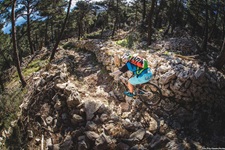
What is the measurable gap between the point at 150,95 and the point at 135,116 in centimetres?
99

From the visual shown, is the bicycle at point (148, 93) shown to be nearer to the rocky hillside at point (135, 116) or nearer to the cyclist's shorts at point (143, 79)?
the rocky hillside at point (135, 116)

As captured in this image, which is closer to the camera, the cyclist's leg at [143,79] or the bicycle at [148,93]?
the cyclist's leg at [143,79]

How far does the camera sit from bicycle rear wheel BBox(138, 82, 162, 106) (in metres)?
6.55

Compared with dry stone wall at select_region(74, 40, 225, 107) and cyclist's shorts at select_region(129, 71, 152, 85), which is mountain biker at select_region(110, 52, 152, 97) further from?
dry stone wall at select_region(74, 40, 225, 107)

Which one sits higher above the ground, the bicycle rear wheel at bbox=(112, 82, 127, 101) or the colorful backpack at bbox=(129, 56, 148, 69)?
the colorful backpack at bbox=(129, 56, 148, 69)

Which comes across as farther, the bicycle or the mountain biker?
the bicycle

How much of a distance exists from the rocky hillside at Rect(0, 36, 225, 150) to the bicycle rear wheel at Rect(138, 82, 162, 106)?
0.25 m

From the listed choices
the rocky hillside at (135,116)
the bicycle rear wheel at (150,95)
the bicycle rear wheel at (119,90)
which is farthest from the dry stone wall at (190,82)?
the bicycle rear wheel at (119,90)

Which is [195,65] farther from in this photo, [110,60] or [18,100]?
[18,100]

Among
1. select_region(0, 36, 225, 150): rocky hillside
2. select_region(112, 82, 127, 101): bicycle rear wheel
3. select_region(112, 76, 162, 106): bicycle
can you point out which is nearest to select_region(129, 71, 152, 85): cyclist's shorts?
select_region(112, 76, 162, 106): bicycle

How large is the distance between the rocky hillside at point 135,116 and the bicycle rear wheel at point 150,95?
0.25 m

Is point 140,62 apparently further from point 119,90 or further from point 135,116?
point 119,90

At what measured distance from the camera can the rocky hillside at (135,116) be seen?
18.3 feet

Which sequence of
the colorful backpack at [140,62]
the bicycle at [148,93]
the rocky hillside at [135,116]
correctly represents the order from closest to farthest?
1. the rocky hillside at [135,116]
2. the colorful backpack at [140,62]
3. the bicycle at [148,93]
